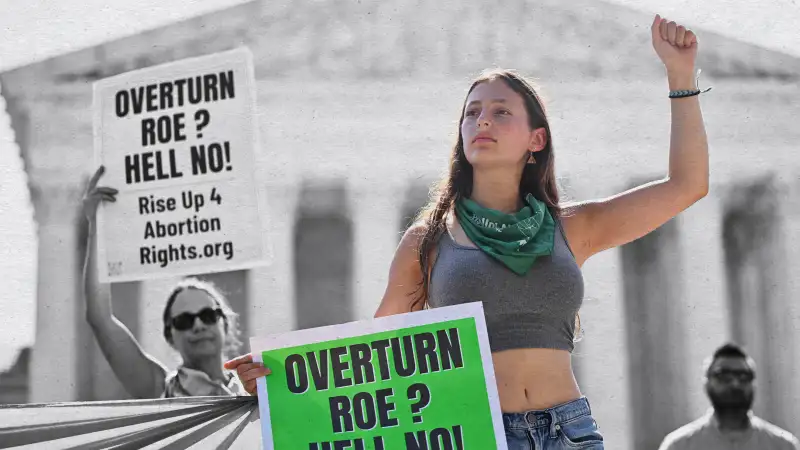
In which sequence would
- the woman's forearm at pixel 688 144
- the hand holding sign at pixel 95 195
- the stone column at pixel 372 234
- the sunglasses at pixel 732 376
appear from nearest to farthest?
the woman's forearm at pixel 688 144
the hand holding sign at pixel 95 195
the sunglasses at pixel 732 376
the stone column at pixel 372 234

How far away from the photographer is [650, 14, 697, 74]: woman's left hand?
2.50 meters

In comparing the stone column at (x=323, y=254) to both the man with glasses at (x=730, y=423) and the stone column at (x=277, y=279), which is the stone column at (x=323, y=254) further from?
the man with glasses at (x=730, y=423)

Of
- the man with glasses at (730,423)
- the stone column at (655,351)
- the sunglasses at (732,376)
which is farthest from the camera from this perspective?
the stone column at (655,351)

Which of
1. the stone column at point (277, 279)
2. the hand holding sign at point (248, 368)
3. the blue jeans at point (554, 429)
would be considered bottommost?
the blue jeans at point (554, 429)

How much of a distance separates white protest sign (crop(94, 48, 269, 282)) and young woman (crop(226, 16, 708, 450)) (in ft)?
4.79

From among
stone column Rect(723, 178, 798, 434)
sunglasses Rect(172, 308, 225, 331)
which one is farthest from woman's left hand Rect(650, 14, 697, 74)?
stone column Rect(723, 178, 798, 434)

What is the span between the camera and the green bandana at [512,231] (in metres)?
2.33

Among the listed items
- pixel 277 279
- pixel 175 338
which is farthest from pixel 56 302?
pixel 175 338

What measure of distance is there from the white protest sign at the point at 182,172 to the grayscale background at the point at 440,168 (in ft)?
9.82

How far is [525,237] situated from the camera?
2.35m

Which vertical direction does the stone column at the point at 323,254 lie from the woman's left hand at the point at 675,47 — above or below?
above

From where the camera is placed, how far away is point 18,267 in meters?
5.33

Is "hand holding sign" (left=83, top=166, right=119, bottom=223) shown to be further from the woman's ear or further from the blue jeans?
the blue jeans

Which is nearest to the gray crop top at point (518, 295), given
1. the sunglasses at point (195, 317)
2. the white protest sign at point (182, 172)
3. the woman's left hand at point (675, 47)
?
the woman's left hand at point (675, 47)
